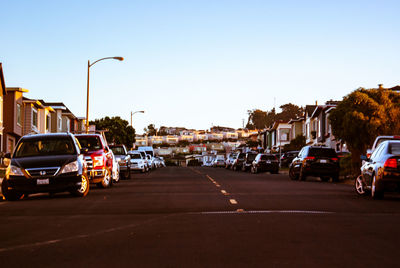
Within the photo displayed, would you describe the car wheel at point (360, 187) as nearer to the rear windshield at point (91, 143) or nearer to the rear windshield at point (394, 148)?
the rear windshield at point (394, 148)

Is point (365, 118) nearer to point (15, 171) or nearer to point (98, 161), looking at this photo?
point (98, 161)

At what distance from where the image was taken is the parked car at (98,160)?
70.5 ft

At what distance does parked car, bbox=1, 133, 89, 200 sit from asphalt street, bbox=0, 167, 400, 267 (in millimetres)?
1283

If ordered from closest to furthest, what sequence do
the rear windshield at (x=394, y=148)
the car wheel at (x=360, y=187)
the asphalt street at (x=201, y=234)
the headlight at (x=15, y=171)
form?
the asphalt street at (x=201, y=234) → the headlight at (x=15, y=171) → the rear windshield at (x=394, y=148) → the car wheel at (x=360, y=187)

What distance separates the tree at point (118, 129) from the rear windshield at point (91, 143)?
64735mm

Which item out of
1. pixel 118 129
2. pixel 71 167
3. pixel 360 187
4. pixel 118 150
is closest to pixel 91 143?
pixel 71 167

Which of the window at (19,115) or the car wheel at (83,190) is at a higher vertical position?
the window at (19,115)

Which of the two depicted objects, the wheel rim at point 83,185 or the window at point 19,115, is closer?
the wheel rim at point 83,185

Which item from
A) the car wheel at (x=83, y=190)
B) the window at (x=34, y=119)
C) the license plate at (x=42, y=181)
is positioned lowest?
the car wheel at (x=83, y=190)

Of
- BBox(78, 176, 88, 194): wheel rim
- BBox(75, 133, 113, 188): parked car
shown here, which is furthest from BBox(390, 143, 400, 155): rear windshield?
BBox(75, 133, 113, 188): parked car

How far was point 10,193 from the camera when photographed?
17.1 meters

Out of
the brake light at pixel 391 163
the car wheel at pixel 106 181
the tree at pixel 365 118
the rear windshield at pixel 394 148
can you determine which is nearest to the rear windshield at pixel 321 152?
the tree at pixel 365 118

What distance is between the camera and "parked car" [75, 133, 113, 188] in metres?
21.5

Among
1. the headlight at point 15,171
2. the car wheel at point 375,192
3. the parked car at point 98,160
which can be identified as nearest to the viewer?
the headlight at point 15,171
